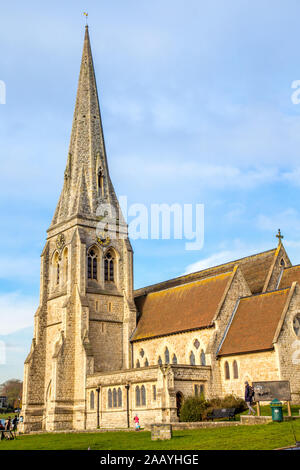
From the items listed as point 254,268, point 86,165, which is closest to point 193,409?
point 254,268

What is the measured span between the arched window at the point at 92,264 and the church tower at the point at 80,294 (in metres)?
0.09

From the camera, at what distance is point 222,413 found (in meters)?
30.1

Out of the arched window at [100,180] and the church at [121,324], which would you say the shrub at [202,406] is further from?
the arched window at [100,180]

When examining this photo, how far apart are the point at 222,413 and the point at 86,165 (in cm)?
2979

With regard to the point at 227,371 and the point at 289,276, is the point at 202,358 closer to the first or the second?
the point at 227,371

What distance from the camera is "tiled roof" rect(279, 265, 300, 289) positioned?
41.9 metres

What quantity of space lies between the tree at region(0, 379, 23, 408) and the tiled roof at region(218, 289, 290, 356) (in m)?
75.3

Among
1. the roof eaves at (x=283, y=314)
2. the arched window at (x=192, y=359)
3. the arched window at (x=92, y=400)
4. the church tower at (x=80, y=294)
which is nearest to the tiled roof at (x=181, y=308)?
the church tower at (x=80, y=294)

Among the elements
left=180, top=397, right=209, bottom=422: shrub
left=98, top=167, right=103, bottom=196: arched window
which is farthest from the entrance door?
left=98, top=167, right=103, bottom=196: arched window

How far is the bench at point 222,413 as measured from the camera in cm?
2943

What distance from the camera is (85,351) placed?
4297 centimetres

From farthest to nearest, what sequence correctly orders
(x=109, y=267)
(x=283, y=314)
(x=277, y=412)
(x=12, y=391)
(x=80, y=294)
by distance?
(x=12, y=391)
(x=109, y=267)
(x=80, y=294)
(x=283, y=314)
(x=277, y=412)
